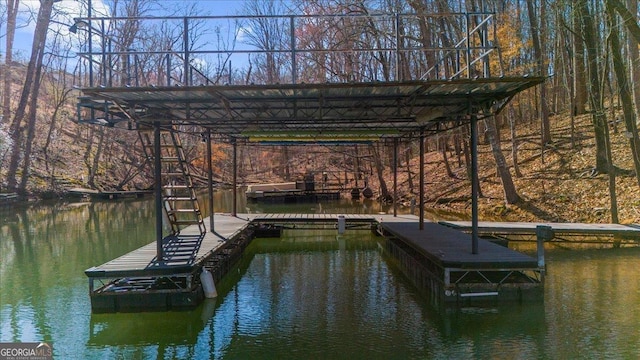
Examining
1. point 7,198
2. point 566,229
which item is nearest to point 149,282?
point 566,229

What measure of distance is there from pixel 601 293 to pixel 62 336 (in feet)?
32.2

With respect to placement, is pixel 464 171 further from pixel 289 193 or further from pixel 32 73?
pixel 32 73

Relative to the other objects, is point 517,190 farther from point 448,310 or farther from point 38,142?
point 38,142

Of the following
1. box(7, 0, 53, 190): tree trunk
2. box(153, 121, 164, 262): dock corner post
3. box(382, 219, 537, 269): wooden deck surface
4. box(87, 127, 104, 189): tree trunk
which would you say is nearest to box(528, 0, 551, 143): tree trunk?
box(382, 219, 537, 269): wooden deck surface

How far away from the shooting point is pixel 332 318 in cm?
877

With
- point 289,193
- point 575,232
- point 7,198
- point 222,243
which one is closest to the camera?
point 222,243

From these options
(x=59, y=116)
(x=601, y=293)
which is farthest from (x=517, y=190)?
(x=59, y=116)

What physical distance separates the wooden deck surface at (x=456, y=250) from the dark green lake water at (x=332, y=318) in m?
0.81

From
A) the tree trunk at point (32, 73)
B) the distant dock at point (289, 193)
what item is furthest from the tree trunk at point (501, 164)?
the tree trunk at point (32, 73)

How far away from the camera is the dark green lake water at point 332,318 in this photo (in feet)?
24.1

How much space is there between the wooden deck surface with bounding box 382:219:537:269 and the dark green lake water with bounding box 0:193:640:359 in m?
0.81

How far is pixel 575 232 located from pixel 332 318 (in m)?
9.39

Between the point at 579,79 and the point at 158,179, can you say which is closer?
the point at 158,179

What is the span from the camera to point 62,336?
7.94 meters
